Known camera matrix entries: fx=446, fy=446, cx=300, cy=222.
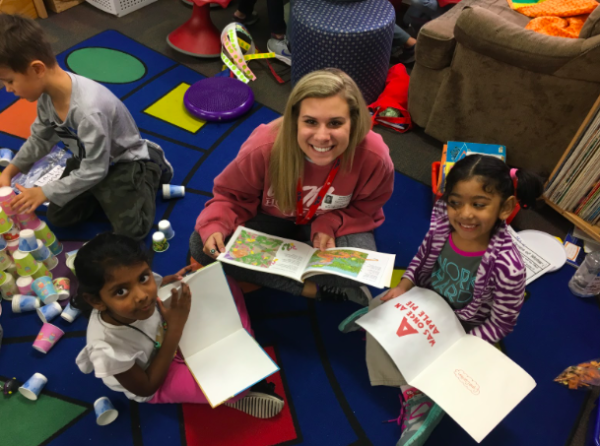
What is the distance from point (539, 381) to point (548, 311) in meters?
0.30

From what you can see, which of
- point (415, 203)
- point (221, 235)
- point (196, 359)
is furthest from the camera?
point (415, 203)

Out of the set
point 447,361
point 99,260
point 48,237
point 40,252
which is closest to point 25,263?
point 40,252

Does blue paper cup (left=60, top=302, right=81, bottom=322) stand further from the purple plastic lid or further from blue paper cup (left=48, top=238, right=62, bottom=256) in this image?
the purple plastic lid

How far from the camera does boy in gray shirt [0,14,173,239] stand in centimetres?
143

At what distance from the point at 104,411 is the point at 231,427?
39 centimetres

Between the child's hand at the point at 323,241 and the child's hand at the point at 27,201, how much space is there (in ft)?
3.28

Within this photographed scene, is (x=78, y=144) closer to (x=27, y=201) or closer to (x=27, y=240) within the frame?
(x=27, y=201)

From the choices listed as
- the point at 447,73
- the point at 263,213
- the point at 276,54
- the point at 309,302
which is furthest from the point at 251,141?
the point at 276,54

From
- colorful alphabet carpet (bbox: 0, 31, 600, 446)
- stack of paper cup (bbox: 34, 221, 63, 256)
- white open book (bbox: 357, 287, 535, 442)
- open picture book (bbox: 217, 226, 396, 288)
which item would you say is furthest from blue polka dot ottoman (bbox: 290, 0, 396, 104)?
stack of paper cup (bbox: 34, 221, 63, 256)

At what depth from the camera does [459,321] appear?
4.63 ft

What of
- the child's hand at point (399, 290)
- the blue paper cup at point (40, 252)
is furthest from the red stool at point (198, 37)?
the child's hand at point (399, 290)

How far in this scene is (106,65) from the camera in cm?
266

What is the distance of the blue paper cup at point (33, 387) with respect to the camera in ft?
4.58

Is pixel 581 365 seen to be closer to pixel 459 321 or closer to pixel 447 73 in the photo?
pixel 459 321
